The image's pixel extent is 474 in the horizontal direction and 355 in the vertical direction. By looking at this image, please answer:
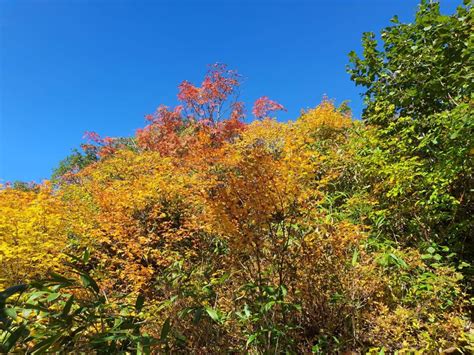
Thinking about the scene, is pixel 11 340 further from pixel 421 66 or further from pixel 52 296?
pixel 421 66

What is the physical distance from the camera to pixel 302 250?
284 cm

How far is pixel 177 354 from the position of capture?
2488 millimetres

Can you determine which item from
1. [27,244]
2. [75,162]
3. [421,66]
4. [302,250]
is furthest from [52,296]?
[75,162]

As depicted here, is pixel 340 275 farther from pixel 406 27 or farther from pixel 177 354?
pixel 406 27

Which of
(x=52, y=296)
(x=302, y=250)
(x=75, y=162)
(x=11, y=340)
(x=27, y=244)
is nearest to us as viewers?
(x=11, y=340)

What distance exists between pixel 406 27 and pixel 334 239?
3.02m

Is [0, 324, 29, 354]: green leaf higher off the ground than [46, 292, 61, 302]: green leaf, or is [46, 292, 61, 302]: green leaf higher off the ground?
[46, 292, 61, 302]: green leaf

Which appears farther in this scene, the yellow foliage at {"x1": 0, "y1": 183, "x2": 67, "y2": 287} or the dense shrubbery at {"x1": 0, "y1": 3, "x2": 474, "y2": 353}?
the yellow foliage at {"x1": 0, "y1": 183, "x2": 67, "y2": 287}

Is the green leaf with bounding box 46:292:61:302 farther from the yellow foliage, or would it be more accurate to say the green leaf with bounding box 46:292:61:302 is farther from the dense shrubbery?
→ the yellow foliage

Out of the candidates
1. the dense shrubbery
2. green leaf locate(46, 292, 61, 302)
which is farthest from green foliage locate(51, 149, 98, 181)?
green leaf locate(46, 292, 61, 302)

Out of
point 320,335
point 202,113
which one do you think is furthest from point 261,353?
point 202,113

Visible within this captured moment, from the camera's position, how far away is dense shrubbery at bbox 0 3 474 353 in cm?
214

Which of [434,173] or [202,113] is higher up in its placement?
[202,113]

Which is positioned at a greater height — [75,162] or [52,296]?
[75,162]
